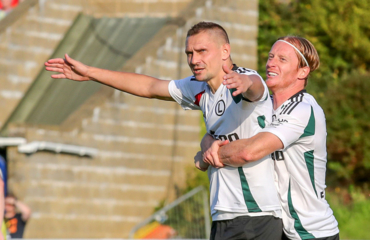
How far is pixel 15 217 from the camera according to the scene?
1072 cm

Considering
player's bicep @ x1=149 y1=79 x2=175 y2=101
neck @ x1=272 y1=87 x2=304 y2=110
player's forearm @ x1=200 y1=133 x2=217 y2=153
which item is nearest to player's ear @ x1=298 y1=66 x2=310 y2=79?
neck @ x1=272 y1=87 x2=304 y2=110

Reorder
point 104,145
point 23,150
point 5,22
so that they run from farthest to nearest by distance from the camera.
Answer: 1. point 5,22
2. point 104,145
3. point 23,150

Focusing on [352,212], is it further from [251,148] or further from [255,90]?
[255,90]

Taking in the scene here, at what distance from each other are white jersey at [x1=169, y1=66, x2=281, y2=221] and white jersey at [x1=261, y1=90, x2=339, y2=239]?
0.10 meters

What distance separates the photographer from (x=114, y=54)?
50.7ft

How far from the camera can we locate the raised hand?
493 cm

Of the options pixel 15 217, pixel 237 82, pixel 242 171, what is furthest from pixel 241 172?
pixel 15 217

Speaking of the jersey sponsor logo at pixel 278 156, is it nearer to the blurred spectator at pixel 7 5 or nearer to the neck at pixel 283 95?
the neck at pixel 283 95

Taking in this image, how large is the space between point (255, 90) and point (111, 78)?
59.3 inches

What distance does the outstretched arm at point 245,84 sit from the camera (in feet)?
12.3

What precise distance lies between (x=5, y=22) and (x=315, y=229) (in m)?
12.0

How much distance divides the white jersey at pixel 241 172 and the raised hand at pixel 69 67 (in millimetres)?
1214

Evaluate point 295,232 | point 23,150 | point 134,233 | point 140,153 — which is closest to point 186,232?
point 134,233

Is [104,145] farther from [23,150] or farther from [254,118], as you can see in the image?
[254,118]
